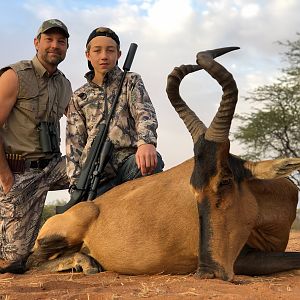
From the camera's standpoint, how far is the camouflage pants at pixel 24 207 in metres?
7.03

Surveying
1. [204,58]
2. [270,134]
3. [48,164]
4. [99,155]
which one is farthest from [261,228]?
[270,134]

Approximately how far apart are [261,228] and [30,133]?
337cm

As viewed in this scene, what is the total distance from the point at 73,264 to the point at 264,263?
1.92 m

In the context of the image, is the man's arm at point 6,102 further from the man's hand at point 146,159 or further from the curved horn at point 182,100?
the curved horn at point 182,100

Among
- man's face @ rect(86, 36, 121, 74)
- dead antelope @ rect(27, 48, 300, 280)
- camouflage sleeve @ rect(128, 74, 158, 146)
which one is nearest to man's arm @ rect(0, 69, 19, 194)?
man's face @ rect(86, 36, 121, 74)

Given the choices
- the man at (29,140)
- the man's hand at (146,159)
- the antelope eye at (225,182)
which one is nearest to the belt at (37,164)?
the man at (29,140)

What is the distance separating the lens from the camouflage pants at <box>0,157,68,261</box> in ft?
23.1

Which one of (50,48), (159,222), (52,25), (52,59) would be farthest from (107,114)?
(159,222)

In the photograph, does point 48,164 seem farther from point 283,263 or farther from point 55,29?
point 283,263

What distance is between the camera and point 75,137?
676 centimetres

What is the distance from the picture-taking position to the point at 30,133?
7184 millimetres

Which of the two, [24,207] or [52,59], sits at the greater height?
[52,59]

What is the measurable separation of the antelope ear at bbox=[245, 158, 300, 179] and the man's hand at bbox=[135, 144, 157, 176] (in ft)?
4.62

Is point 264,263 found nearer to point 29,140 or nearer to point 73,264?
point 73,264
